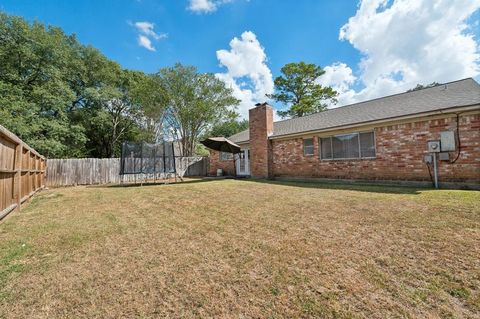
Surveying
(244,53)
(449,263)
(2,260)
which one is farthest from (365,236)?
(244,53)

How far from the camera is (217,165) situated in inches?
623

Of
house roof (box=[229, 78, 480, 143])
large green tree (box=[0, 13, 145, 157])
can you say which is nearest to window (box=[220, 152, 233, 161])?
house roof (box=[229, 78, 480, 143])

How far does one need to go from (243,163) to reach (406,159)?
869cm

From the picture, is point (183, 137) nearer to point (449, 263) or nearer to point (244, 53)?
point (244, 53)

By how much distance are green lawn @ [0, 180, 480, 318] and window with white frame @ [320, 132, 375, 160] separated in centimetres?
440

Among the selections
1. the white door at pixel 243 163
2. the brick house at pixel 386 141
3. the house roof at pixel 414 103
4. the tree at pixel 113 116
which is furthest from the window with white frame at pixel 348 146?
the tree at pixel 113 116

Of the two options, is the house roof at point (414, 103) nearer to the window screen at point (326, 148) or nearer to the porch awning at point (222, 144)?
the window screen at point (326, 148)

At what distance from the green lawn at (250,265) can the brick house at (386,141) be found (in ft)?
10.7

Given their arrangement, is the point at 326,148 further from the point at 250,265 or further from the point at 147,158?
the point at 147,158

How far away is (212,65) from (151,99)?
23.1 ft

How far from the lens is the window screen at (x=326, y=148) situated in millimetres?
9516

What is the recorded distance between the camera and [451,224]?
10.6 feet

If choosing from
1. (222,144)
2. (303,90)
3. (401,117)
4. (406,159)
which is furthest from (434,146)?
(303,90)

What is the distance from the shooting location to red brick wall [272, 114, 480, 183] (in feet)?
20.6
